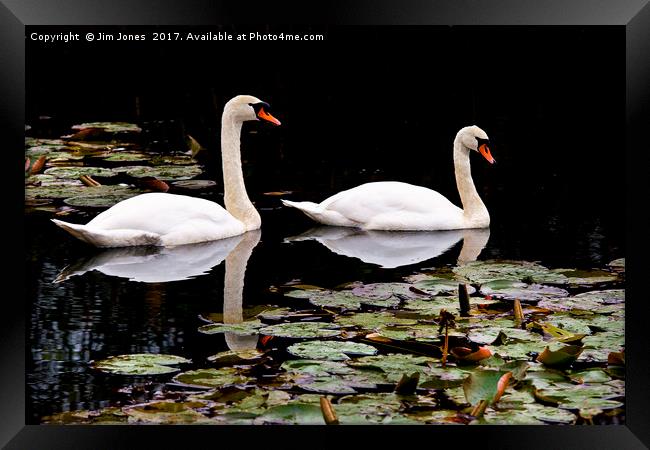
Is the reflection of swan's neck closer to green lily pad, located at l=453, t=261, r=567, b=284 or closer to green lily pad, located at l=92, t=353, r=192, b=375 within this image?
green lily pad, located at l=453, t=261, r=567, b=284

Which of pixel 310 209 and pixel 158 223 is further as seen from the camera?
pixel 310 209

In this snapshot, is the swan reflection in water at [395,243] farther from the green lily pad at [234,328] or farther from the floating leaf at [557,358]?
the floating leaf at [557,358]

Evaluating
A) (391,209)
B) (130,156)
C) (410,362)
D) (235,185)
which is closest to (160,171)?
(130,156)

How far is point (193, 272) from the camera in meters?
7.11

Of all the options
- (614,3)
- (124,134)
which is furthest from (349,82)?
(614,3)

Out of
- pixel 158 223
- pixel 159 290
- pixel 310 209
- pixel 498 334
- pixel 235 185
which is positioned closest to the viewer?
pixel 498 334

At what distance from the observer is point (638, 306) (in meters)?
5.74

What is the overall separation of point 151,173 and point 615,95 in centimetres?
→ 249

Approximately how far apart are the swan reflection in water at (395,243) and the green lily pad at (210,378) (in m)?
1.49

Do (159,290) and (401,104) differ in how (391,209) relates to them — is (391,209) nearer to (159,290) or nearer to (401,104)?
(401,104)

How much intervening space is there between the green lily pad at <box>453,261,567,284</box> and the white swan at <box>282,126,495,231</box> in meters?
0.74

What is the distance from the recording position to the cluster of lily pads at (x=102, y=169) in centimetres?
665

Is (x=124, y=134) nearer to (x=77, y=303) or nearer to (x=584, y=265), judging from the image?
(x=77, y=303)

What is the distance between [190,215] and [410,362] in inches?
83.7
